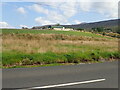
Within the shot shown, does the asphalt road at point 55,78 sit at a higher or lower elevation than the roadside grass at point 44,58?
lower

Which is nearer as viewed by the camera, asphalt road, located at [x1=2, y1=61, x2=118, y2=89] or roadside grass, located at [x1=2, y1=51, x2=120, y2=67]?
asphalt road, located at [x1=2, y1=61, x2=118, y2=89]

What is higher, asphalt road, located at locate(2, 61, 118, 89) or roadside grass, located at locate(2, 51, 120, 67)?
roadside grass, located at locate(2, 51, 120, 67)

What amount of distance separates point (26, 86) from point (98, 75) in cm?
355

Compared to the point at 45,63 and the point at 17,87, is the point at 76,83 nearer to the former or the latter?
the point at 17,87

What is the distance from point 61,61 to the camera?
11.4 meters

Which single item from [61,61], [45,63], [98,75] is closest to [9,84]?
[98,75]

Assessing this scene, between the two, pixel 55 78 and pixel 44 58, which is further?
pixel 44 58

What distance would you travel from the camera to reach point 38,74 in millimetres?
7633

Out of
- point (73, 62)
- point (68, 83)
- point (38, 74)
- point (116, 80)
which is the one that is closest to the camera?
point (68, 83)

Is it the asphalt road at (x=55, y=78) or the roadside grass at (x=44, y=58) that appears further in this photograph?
the roadside grass at (x=44, y=58)

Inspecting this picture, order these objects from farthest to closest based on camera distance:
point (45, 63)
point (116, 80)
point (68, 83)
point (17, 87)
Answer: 1. point (45, 63)
2. point (116, 80)
3. point (68, 83)
4. point (17, 87)

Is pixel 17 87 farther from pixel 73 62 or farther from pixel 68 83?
pixel 73 62

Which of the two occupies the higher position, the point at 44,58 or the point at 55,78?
the point at 44,58

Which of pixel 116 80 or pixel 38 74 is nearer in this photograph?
pixel 116 80
